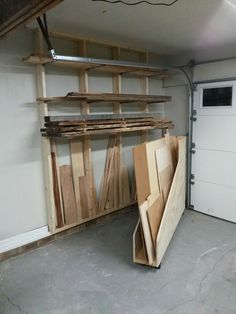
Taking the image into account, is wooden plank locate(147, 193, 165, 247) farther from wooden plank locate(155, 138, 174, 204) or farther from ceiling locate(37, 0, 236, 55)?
ceiling locate(37, 0, 236, 55)

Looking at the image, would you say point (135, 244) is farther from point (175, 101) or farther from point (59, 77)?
point (175, 101)

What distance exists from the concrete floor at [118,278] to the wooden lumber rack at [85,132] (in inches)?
17.3

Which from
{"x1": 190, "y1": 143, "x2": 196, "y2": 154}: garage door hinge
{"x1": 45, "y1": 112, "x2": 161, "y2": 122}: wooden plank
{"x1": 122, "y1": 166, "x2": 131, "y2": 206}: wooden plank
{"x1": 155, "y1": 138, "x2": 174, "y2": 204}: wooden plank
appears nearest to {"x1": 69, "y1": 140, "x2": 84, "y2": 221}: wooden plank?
{"x1": 45, "y1": 112, "x2": 161, "y2": 122}: wooden plank

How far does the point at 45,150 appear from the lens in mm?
2930

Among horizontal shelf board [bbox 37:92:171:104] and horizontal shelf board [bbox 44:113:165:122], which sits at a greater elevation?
horizontal shelf board [bbox 37:92:171:104]

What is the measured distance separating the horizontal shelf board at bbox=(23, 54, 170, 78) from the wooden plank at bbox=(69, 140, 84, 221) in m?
0.92

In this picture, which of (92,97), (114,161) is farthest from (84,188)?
(92,97)

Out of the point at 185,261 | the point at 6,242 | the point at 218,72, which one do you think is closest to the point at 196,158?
the point at 218,72

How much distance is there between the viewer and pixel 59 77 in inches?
120

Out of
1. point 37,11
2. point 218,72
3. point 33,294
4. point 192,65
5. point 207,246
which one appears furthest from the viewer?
point 192,65

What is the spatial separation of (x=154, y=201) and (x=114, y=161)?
1.24 m

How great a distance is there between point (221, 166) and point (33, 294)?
2877 millimetres

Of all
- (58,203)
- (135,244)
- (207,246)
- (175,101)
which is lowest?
(207,246)

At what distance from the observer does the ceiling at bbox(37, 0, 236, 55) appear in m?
2.14
